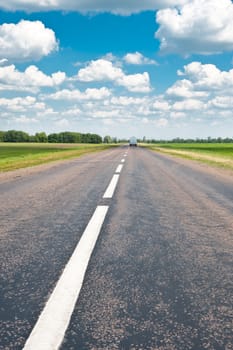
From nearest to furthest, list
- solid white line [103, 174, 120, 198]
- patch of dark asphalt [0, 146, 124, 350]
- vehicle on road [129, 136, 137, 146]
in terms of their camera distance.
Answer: patch of dark asphalt [0, 146, 124, 350]
solid white line [103, 174, 120, 198]
vehicle on road [129, 136, 137, 146]

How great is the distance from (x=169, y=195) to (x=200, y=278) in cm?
546

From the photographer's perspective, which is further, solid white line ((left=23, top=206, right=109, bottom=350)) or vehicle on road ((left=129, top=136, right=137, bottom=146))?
vehicle on road ((left=129, top=136, right=137, bottom=146))

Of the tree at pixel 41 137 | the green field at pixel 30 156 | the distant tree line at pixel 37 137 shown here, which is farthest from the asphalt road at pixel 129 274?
the tree at pixel 41 137

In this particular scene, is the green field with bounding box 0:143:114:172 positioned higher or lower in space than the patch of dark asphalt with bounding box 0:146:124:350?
lower

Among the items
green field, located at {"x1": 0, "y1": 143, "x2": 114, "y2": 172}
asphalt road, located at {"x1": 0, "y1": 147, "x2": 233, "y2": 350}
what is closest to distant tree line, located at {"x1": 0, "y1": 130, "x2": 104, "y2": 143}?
green field, located at {"x1": 0, "y1": 143, "x2": 114, "y2": 172}

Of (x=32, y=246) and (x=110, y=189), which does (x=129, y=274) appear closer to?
(x=32, y=246)

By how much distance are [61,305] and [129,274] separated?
0.91 m

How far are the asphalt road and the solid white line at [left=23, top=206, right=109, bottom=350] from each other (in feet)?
0.17

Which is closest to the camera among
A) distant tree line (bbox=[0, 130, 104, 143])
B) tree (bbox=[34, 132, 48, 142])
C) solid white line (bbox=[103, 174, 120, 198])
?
solid white line (bbox=[103, 174, 120, 198])

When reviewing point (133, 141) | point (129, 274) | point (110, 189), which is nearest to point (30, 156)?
point (110, 189)

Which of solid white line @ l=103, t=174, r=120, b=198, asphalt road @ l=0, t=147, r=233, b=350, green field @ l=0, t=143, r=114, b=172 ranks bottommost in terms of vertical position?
green field @ l=0, t=143, r=114, b=172

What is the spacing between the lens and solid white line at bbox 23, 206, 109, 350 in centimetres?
234

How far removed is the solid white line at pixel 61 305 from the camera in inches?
92.0

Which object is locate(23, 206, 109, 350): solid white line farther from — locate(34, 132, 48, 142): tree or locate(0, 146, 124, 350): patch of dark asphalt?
locate(34, 132, 48, 142): tree
